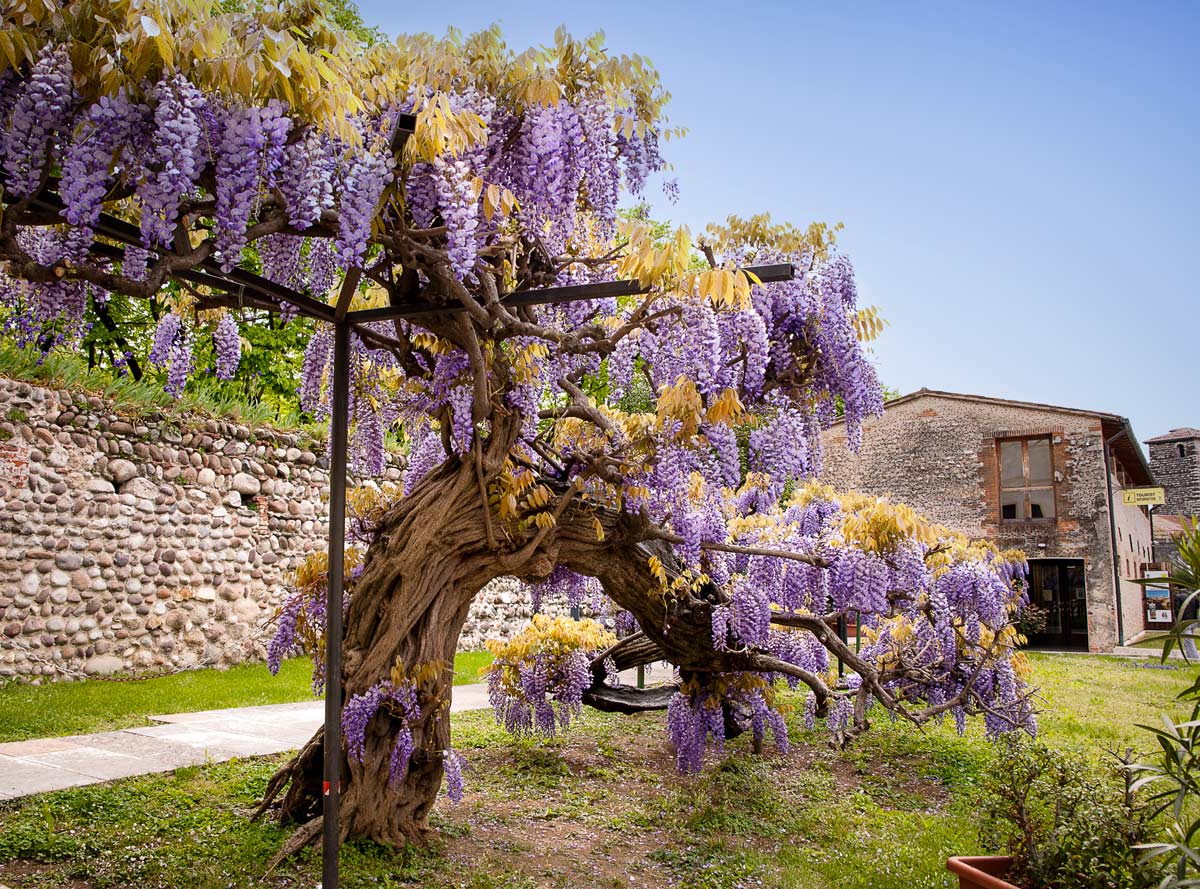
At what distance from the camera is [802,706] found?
724 cm

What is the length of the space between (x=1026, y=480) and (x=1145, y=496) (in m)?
2.16

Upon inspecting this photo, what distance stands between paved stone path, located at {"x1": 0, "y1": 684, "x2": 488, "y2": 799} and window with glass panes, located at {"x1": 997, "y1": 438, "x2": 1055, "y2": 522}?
45.6 ft

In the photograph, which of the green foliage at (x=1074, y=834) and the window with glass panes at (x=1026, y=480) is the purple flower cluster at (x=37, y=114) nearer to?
the green foliage at (x=1074, y=834)

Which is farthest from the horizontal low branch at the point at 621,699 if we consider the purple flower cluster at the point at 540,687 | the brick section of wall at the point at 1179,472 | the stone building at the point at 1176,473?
the brick section of wall at the point at 1179,472

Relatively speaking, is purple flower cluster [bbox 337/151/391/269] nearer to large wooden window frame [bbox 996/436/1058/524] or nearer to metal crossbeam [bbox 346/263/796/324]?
metal crossbeam [bbox 346/263/796/324]

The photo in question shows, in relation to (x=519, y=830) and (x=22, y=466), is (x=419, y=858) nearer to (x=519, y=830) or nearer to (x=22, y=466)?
(x=519, y=830)

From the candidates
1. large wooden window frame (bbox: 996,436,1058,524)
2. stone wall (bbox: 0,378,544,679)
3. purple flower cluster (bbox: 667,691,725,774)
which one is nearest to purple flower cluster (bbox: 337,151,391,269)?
purple flower cluster (bbox: 667,691,725,774)

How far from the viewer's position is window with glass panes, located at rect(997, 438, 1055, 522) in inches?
619

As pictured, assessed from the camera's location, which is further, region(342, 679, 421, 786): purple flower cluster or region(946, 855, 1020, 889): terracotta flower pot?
region(342, 679, 421, 786): purple flower cluster

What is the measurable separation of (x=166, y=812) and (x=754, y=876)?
2437mm

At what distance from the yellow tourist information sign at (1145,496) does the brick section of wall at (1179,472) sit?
9.81 metres

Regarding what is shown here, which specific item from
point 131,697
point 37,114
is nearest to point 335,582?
point 37,114

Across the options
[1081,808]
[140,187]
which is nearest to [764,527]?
[1081,808]

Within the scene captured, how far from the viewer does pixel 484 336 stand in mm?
3260
